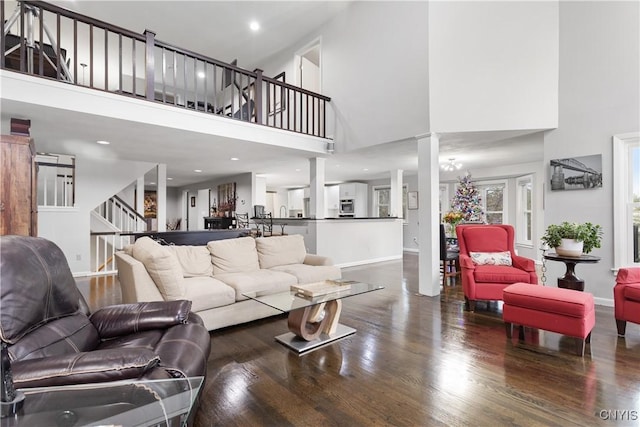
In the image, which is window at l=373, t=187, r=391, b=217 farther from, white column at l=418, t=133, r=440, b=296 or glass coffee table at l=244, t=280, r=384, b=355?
glass coffee table at l=244, t=280, r=384, b=355

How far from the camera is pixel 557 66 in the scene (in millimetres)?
4250

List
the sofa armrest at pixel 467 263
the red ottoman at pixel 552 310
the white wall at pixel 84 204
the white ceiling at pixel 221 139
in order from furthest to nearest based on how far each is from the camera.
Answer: the white wall at pixel 84 204, the white ceiling at pixel 221 139, the sofa armrest at pixel 467 263, the red ottoman at pixel 552 310

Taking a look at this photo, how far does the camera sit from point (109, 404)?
111 centimetres

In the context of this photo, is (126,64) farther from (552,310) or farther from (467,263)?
(552,310)

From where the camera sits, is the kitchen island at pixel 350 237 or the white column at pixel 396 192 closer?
the kitchen island at pixel 350 237

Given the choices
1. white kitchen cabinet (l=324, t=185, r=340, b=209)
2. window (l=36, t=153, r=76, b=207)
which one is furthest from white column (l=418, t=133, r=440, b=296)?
window (l=36, t=153, r=76, b=207)

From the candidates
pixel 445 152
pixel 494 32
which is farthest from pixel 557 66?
pixel 445 152

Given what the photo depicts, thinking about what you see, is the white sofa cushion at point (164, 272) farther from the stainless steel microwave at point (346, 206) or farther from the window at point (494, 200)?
the stainless steel microwave at point (346, 206)


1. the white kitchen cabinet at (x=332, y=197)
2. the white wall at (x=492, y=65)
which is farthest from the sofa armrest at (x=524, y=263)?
the white kitchen cabinet at (x=332, y=197)

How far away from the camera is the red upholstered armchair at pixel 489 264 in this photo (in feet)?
12.0

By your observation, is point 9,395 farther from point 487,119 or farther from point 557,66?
point 557,66

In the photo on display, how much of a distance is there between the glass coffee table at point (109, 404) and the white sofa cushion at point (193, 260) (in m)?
2.37

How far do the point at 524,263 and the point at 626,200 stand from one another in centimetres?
159

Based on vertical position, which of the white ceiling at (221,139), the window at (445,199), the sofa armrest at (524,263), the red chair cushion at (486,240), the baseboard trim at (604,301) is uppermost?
the white ceiling at (221,139)
